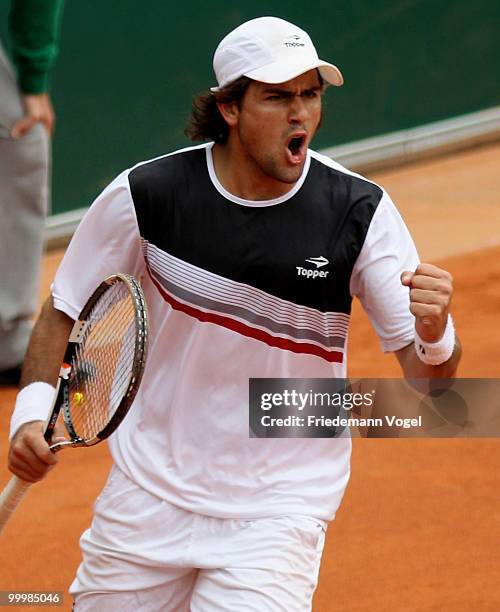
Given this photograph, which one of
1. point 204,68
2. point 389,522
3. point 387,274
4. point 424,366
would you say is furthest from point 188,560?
point 204,68

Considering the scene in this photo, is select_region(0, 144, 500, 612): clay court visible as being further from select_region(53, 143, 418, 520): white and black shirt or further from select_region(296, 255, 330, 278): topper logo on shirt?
select_region(296, 255, 330, 278): topper logo on shirt

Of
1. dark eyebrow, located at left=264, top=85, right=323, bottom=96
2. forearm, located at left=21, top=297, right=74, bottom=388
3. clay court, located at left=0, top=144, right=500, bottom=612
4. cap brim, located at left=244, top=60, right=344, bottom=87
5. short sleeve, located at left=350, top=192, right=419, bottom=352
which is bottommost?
clay court, located at left=0, top=144, right=500, bottom=612

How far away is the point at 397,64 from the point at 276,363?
7.60 m

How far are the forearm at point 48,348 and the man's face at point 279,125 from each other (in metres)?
0.73

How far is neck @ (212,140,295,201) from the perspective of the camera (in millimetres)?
4305

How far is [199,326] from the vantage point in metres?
4.27

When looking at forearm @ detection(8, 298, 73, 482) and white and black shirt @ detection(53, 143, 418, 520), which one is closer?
forearm @ detection(8, 298, 73, 482)

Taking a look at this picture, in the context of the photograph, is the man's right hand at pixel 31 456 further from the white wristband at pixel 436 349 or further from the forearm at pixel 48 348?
the white wristband at pixel 436 349

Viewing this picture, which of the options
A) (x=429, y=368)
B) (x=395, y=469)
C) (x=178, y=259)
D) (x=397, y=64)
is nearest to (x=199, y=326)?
(x=178, y=259)

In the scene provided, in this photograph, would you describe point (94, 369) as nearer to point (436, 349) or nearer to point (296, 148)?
point (296, 148)

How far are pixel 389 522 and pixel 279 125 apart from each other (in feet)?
9.19

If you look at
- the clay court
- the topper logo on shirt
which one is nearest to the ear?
the topper logo on shirt

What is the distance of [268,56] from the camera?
14.0 ft

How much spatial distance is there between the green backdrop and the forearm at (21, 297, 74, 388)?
5720 millimetres
